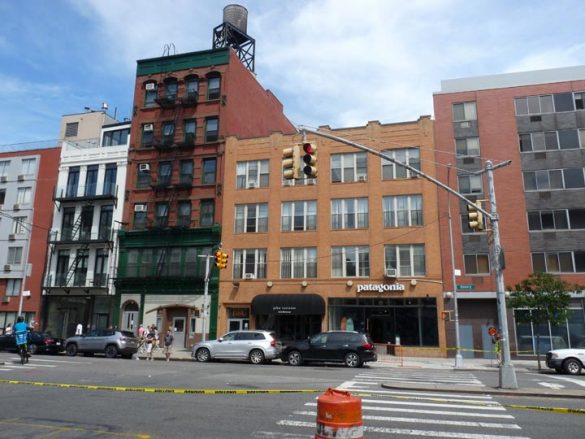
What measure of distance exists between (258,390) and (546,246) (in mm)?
25662

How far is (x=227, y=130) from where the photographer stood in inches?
1564

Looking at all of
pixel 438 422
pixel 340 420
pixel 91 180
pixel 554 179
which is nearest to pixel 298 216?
pixel 554 179

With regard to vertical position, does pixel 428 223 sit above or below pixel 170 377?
above

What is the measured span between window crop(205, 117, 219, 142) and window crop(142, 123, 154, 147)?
5102mm

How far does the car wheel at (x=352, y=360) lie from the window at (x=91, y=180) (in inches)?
1093

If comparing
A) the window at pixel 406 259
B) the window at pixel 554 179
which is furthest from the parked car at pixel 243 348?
the window at pixel 554 179

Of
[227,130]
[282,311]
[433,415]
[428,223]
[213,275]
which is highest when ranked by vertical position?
[227,130]

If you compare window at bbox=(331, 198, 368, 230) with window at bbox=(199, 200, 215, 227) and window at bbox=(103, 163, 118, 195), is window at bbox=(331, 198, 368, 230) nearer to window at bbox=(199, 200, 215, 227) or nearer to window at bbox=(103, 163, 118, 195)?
window at bbox=(199, 200, 215, 227)

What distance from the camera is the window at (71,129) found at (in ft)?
164

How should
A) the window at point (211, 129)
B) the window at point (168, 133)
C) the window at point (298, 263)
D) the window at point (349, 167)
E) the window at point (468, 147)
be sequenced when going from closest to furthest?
the window at point (468, 147), the window at point (298, 263), the window at point (349, 167), the window at point (211, 129), the window at point (168, 133)

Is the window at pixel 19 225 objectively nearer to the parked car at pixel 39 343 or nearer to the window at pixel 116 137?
the window at pixel 116 137

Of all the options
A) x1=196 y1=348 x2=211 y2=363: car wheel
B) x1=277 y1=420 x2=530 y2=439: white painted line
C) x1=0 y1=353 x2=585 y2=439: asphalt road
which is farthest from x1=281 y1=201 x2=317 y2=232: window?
x1=277 y1=420 x2=530 y2=439: white painted line

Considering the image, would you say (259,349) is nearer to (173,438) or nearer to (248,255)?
(248,255)

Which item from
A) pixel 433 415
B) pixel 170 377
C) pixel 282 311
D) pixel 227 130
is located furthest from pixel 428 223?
pixel 433 415
